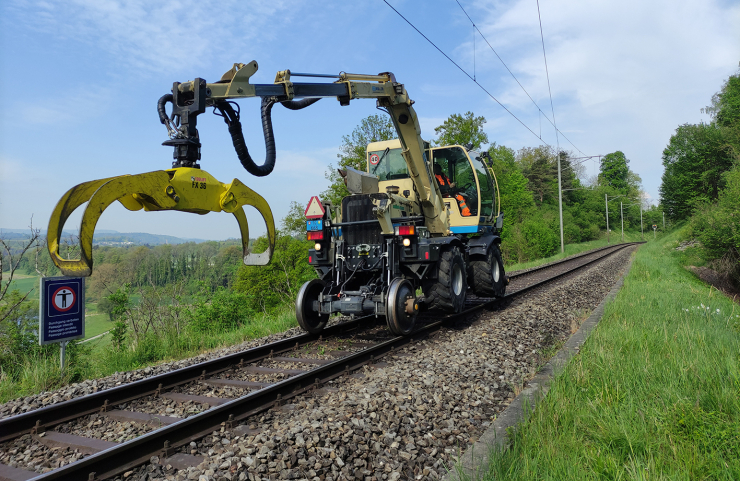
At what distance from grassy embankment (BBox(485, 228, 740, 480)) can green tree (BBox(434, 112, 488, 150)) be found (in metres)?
27.1

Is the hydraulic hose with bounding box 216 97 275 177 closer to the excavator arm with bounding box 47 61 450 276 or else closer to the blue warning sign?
the excavator arm with bounding box 47 61 450 276

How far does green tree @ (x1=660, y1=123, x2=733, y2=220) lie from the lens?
4628 centimetres

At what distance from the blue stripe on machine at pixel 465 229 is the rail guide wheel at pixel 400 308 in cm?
364

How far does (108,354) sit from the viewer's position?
6.80m

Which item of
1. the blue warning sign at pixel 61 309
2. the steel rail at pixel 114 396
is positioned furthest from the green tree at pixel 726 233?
the blue warning sign at pixel 61 309

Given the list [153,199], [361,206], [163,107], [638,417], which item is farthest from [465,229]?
[153,199]

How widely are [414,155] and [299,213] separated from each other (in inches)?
961

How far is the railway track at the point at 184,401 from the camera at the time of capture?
317cm

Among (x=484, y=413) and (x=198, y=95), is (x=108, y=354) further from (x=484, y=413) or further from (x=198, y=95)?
(x=484, y=413)

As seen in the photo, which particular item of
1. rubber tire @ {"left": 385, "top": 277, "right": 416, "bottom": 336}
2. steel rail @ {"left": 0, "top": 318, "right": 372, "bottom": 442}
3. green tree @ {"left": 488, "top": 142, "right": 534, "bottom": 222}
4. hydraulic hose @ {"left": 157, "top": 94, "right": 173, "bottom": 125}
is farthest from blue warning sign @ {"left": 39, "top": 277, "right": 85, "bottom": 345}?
green tree @ {"left": 488, "top": 142, "right": 534, "bottom": 222}

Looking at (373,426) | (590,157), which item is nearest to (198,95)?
(373,426)

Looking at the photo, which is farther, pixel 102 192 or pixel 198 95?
pixel 198 95

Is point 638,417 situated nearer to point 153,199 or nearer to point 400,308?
point 400,308

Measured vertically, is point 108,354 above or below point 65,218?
below
